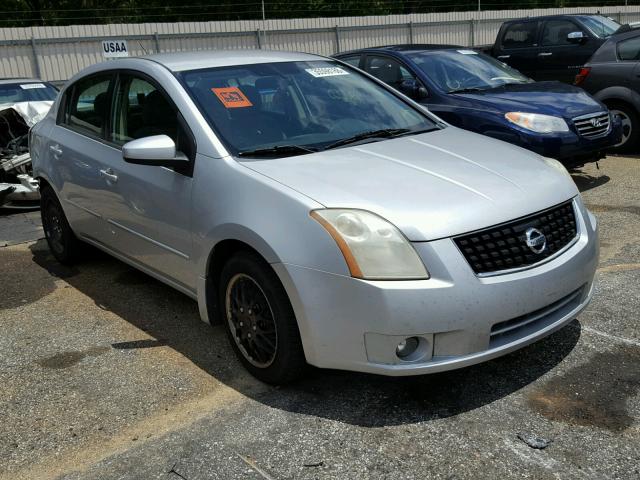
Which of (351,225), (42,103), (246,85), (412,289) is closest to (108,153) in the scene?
(246,85)

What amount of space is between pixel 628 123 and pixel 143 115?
279 inches

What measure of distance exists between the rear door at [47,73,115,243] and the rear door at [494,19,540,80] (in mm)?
9872

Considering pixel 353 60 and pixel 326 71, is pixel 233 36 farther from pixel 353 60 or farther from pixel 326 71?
pixel 326 71

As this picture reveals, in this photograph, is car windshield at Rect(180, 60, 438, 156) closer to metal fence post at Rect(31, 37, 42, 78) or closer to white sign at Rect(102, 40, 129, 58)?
white sign at Rect(102, 40, 129, 58)

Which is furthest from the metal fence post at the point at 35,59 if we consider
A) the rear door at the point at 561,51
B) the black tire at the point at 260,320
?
the black tire at the point at 260,320

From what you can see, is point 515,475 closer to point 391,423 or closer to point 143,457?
point 391,423

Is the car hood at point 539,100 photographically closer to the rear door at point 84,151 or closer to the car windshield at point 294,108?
the car windshield at point 294,108

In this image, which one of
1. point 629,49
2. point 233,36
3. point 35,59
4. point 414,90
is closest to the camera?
point 414,90

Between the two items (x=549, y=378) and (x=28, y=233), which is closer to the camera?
(x=549, y=378)

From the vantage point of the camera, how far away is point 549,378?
11.4 feet

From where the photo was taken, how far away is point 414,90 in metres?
7.58

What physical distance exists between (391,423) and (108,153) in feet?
8.59

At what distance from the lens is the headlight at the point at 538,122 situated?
22.5 ft

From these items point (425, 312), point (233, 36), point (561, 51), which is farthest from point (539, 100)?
point (233, 36)
